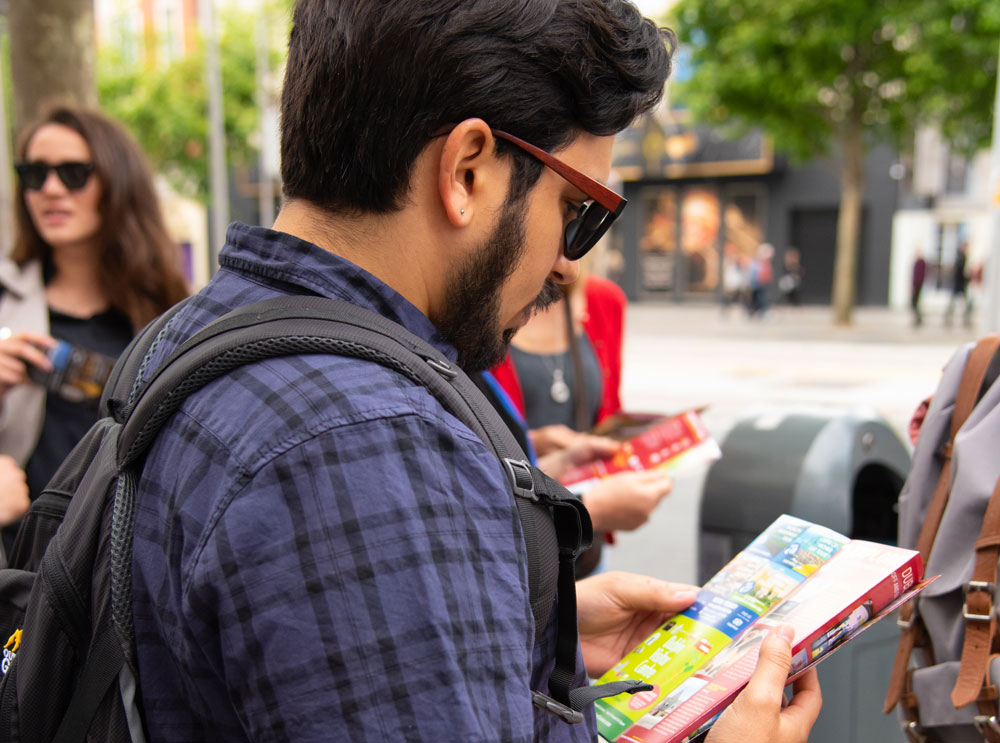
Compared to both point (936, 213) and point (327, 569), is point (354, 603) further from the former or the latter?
point (936, 213)

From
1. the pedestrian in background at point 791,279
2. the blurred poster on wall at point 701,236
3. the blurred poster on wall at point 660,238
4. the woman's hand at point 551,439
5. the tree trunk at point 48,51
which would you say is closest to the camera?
the woman's hand at point 551,439

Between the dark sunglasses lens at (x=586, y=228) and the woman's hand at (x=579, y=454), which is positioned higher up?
the dark sunglasses lens at (x=586, y=228)

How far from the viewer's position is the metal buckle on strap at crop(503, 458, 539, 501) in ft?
2.79

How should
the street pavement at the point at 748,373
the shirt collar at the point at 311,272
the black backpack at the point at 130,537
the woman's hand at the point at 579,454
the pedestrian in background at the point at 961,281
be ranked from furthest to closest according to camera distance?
the pedestrian in background at the point at 961,281 → the street pavement at the point at 748,373 → the woman's hand at the point at 579,454 → the shirt collar at the point at 311,272 → the black backpack at the point at 130,537

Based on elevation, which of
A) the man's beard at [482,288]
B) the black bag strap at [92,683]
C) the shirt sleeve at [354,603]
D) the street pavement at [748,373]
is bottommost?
the street pavement at [748,373]

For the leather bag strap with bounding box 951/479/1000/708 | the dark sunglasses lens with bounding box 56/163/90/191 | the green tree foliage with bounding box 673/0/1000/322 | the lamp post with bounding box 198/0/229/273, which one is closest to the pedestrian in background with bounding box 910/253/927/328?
the green tree foliage with bounding box 673/0/1000/322

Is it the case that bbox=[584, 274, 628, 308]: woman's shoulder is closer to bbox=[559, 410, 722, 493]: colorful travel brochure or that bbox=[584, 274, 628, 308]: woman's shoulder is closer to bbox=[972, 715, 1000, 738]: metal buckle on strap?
bbox=[559, 410, 722, 493]: colorful travel brochure

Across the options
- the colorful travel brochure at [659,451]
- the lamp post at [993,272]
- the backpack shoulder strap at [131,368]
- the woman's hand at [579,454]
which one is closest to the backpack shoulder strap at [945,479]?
the colorful travel brochure at [659,451]

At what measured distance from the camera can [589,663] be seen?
1434 mm

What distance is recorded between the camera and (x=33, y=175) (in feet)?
8.30

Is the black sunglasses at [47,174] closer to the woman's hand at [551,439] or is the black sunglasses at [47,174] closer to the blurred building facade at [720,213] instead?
the woman's hand at [551,439]

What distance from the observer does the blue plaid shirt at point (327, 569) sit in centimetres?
73

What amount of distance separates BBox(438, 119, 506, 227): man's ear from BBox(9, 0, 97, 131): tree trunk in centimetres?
421

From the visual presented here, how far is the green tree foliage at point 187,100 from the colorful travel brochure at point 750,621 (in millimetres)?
20739
